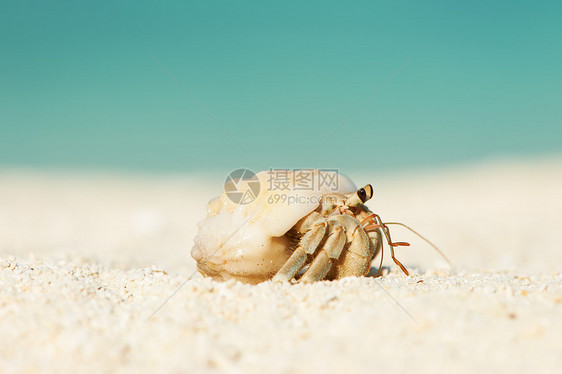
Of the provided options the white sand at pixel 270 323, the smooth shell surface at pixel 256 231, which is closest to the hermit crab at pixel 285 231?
the smooth shell surface at pixel 256 231

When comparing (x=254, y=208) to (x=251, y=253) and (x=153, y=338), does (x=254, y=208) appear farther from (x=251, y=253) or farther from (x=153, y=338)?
(x=153, y=338)

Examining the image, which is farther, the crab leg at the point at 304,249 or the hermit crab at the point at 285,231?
the hermit crab at the point at 285,231

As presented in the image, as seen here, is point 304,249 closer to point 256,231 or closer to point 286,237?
point 286,237

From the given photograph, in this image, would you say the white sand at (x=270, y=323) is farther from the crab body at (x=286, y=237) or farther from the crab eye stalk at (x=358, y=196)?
the crab eye stalk at (x=358, y=196)

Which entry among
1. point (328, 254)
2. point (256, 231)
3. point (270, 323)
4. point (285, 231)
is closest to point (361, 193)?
point (328, 254)

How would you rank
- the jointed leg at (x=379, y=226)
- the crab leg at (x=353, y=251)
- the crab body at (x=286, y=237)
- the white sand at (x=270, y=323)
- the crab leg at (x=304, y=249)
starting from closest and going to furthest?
1. the white sand at (x=270, y=323)
2. the crab leg at (x=304, y=249)
3. the crab body at (x=286, y=237)
4. the crab leg at (x=353, y=251)
5. the jointed leg at (x=379, y=226)

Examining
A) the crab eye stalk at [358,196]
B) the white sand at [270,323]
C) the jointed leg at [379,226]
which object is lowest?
the white sand at [270,323]

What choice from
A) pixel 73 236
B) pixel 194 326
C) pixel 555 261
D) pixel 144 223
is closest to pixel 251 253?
pixel 194 326
